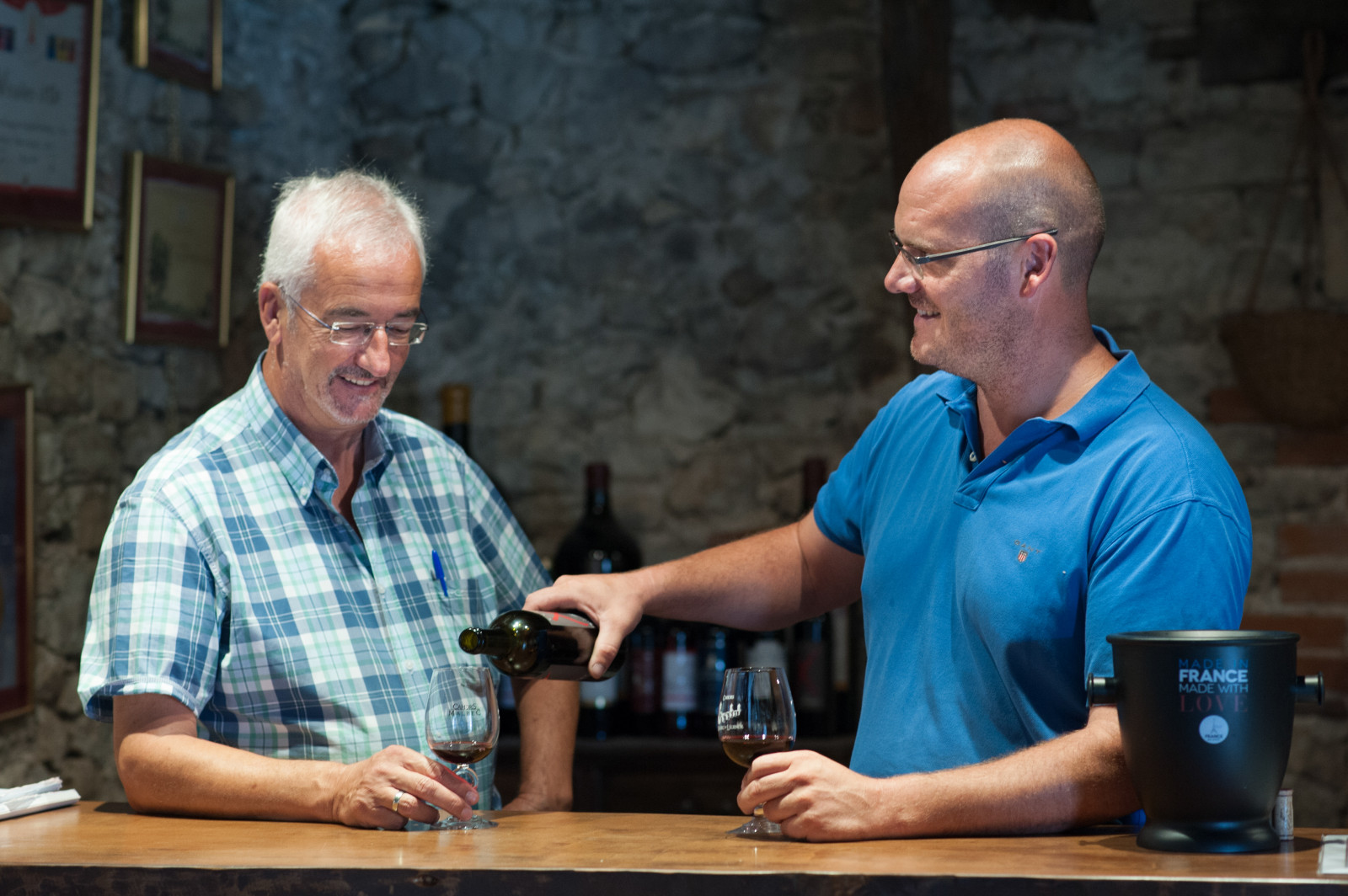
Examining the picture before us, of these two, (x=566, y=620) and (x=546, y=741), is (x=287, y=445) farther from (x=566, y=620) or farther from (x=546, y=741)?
(x=546, y=741)

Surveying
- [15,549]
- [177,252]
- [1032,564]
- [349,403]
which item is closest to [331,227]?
[349,403]

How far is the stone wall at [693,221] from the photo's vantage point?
3.47 m

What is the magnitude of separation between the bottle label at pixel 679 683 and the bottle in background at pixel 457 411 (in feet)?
2.76

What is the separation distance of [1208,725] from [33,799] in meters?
1.53

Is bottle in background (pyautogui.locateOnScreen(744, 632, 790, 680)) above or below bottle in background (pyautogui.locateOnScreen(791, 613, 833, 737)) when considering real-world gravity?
above

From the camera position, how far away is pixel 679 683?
11.4ft

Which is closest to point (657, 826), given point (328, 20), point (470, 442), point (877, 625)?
point (877, 625)

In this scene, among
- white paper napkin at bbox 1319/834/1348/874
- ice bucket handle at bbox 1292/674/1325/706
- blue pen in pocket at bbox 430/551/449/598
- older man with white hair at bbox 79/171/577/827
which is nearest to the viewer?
white paper napkin at bbox 1319/834/1348/874

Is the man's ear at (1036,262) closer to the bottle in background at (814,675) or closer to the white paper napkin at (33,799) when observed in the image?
the white paper napkin at (33,799)

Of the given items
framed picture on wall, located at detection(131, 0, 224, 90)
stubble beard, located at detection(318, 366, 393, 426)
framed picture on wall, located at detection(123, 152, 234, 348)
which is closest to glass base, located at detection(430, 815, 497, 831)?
stubble beard, located at detection(318, 366, 393, 426)

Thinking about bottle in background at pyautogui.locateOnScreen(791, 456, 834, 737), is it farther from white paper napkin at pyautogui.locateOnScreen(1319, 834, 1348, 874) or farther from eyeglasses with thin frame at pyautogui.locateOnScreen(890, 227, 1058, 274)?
white paper napkin at pyautogui.locateOnScreen(1319, 834, 1348, 874)

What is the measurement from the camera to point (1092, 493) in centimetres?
167

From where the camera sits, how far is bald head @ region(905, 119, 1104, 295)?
181 centimetres

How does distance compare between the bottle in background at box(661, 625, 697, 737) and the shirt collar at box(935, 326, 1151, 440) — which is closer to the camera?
the shirt collar at box(935, 326, 1151, 440)
